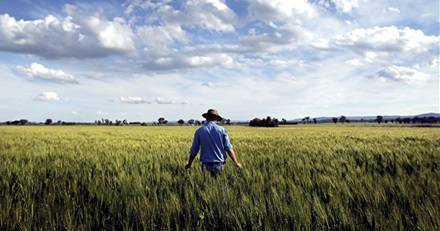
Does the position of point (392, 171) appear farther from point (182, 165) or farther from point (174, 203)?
point (174, 203)

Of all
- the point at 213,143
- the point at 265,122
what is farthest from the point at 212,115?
the point at 265,122

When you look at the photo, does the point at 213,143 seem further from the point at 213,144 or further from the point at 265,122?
the point at 265,122

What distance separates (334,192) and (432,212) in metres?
1.40

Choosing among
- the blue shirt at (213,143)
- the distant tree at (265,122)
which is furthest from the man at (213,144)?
the distant tree at (265,122)

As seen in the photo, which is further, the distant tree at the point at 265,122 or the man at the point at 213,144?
the distant tree at the point at 265,122

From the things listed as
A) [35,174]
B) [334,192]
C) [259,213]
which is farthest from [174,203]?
[35,174]

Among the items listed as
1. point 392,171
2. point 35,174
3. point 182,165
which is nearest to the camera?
point 35,174

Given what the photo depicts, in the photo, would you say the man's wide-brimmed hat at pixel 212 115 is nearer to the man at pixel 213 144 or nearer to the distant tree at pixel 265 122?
the man at pixel 213 144

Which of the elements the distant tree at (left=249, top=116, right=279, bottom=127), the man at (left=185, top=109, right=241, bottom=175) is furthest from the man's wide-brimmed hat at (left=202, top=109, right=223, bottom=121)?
the distant tree at (left=249, top=116, right=279, bottom=127)

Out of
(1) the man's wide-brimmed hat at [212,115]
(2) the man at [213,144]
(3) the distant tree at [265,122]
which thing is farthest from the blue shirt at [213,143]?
(3) the distant tree at [265,122]

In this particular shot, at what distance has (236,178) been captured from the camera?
622cm

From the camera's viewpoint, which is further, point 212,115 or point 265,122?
point 265,122

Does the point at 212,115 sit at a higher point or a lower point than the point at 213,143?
higher

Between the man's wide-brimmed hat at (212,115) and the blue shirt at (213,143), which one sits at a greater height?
the man's wide-brimmed hat at (212,115)
